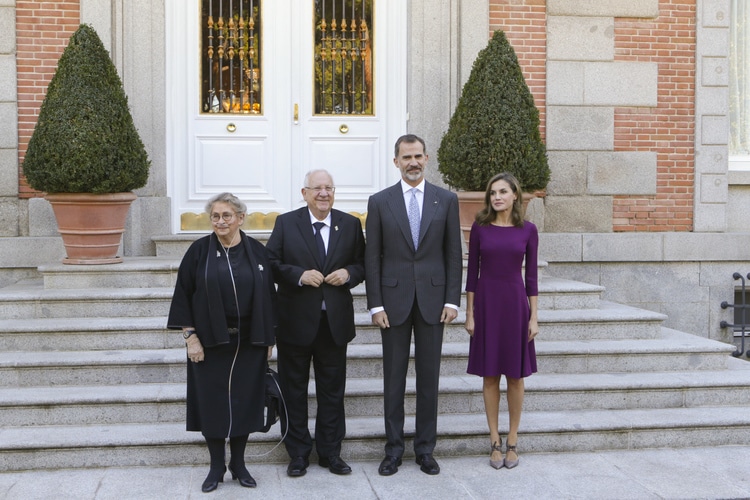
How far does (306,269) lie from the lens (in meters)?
A: 5.27

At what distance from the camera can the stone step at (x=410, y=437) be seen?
5395 millimetres

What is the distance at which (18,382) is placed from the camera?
19.9ft

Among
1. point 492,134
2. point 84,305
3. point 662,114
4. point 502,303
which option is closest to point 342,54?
point 492,134

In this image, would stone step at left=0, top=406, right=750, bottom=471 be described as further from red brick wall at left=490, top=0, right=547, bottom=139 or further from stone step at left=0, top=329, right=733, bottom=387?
red brick wall at left=490, top=0, right=547, bottom=139

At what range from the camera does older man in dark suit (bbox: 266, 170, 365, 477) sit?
5.23m

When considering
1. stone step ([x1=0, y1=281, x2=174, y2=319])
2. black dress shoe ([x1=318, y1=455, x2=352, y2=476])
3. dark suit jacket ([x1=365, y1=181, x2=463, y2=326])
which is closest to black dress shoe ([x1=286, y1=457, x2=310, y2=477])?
black dress shoe ([x1=318, y1=455, x2=352, y2=476])

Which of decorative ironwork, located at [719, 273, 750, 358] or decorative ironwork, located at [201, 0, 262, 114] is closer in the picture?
decorative ironwork, located at [201, 0, 262, 114]

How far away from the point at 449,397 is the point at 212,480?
178cm

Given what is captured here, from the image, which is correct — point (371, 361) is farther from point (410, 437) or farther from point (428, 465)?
point (428, 465)

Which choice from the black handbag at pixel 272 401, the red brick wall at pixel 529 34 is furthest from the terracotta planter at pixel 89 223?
the red brick wall at pixel 529 34

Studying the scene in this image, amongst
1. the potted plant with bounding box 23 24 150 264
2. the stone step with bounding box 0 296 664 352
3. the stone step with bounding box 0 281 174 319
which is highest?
the potted plant with bounding box 23 24 150 264

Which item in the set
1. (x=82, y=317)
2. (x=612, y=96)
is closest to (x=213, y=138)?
(x=82, y=317)

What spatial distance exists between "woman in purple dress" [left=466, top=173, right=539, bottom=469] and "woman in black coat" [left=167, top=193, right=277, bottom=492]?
4.29ft

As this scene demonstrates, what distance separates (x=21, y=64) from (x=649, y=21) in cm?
597
